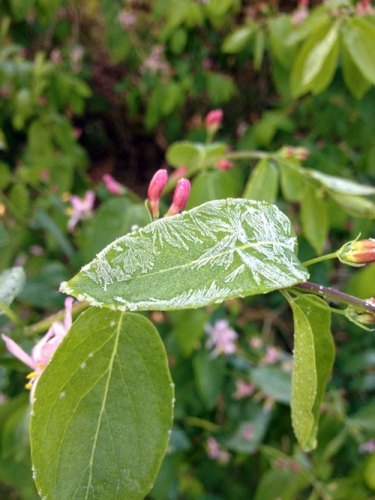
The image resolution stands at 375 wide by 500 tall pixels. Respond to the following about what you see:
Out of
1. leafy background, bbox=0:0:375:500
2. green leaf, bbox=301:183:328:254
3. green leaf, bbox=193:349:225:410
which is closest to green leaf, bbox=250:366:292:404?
leafy background, bbox=0:0:375:500

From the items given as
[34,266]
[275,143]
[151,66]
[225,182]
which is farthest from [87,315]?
[151,66]

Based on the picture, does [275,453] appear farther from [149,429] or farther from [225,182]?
[149,429]

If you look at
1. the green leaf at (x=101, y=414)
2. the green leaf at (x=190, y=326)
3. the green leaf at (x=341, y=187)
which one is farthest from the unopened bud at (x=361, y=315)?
the green leaf at (x=190, y=326)

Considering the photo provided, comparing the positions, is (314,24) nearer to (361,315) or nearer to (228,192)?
(228,192)

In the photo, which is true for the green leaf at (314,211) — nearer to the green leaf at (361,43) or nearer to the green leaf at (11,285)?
the green leaf at (361,43)

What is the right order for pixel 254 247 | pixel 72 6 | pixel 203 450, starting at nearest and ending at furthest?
pixel 254 247, pixel 203 450, pixel 72 6

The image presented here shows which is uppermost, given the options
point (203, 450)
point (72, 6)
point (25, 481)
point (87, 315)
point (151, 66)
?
point (72, 6)
